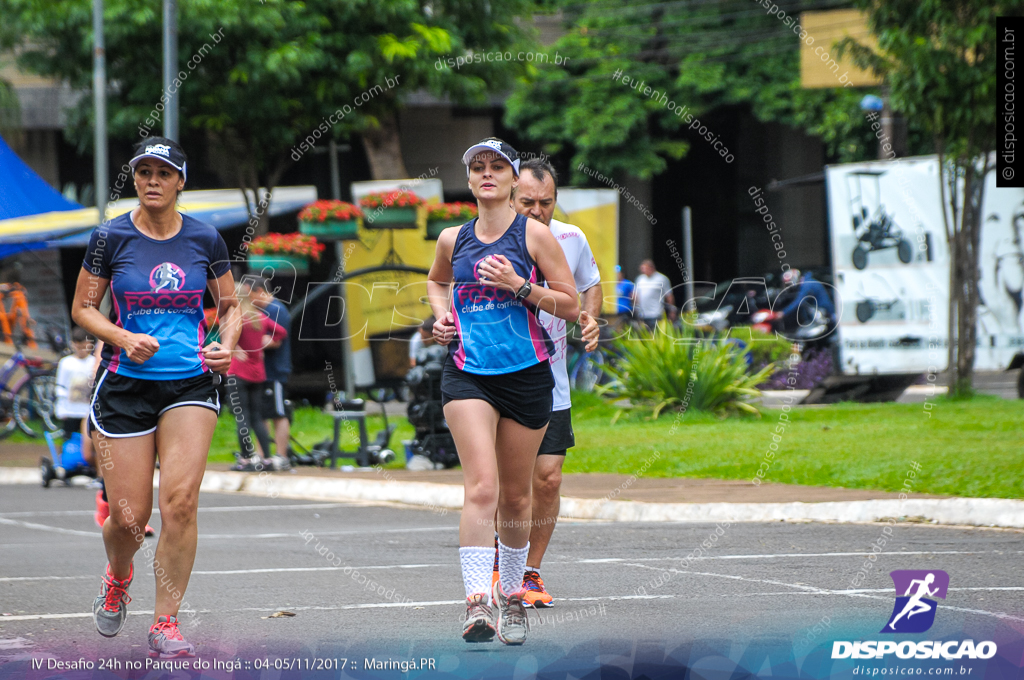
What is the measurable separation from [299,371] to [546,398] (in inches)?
617

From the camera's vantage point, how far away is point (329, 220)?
13438mm

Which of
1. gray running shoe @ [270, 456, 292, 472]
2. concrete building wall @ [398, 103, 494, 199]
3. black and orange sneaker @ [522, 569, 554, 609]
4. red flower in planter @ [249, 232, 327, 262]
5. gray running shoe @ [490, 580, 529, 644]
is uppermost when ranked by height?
concrete building wall @ [398, 103, 494, 199]

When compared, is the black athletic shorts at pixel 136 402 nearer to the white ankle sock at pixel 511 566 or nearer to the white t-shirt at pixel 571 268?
the white ankle sock at pixel 511 566

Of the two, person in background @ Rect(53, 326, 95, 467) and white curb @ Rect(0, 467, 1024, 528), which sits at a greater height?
person in background @ Rect(53, 326, 95, 467)

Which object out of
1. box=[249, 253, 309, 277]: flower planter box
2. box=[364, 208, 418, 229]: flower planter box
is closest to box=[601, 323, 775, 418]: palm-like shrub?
box=[364, 208, 418, 229]: flower planter box

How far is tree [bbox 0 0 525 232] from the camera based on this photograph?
17.2m

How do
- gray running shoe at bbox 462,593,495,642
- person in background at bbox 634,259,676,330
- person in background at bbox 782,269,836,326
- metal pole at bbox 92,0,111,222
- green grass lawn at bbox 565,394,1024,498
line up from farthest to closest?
person in background at bbox 634,259,676,330 < person in background at bbox 782,269,836,326 < metal pole at bbox 92,0,111,222 < green grass lawn at bbox 565,394,1024,498 < gray running shoe at bbox 462,593,495,642

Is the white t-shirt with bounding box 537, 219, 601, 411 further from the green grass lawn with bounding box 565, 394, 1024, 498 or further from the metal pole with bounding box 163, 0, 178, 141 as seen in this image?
the metal pole with bounding box 163, 0, 178, 141

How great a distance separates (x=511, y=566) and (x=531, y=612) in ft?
1.91

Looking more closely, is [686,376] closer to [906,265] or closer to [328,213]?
[328,213]

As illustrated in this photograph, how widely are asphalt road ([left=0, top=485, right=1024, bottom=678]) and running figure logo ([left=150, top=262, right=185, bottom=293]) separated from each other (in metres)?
1.33

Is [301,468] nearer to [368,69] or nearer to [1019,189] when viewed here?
[368,69]

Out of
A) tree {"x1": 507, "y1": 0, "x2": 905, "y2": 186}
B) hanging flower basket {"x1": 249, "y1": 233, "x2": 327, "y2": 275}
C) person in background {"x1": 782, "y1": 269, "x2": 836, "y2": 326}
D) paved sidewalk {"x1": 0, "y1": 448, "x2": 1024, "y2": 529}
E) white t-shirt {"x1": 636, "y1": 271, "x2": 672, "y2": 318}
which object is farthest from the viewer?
tree {"x1": 507, "y1": 0, "x2": 905, "y2": 186}

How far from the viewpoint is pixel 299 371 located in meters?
20.2
